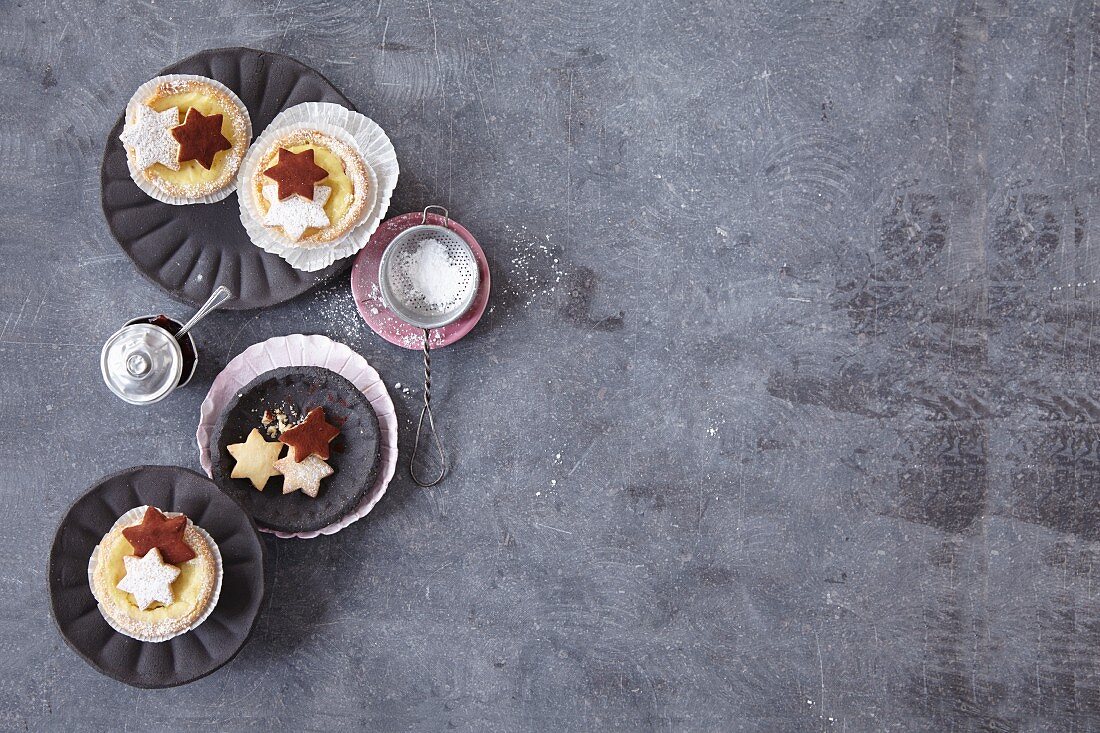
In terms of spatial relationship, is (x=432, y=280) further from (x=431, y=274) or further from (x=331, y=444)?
(x=331, y=444)

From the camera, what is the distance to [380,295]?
2.23 meters

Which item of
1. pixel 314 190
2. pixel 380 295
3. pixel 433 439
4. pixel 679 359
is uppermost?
pixel 314 190

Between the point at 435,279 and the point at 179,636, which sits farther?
the point at 435,279

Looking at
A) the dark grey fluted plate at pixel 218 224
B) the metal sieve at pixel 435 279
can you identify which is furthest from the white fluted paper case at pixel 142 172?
the metal sieve at pixel 435 279

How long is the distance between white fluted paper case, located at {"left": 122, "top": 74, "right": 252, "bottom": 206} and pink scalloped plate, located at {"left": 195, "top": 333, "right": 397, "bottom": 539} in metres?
0.43

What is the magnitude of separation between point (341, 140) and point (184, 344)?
2.40 ft

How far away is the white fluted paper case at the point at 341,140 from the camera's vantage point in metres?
2.12

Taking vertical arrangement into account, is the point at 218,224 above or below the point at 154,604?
above

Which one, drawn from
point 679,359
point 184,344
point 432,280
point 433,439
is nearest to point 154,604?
point 184,344

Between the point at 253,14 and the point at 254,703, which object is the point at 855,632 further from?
the point at 253,14

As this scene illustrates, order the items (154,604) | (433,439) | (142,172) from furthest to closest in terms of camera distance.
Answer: (433,439) < (142,172) < (154,604)

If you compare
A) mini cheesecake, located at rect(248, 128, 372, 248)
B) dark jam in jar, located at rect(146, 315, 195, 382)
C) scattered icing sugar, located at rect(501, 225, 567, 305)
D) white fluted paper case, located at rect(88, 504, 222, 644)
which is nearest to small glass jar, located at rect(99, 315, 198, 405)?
dark jam in jar, located at rect(146, 315, 195, 382)

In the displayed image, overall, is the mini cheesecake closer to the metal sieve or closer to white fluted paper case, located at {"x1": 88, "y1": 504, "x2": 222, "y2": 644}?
the metal sieve

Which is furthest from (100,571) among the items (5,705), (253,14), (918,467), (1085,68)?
(1085,68)
